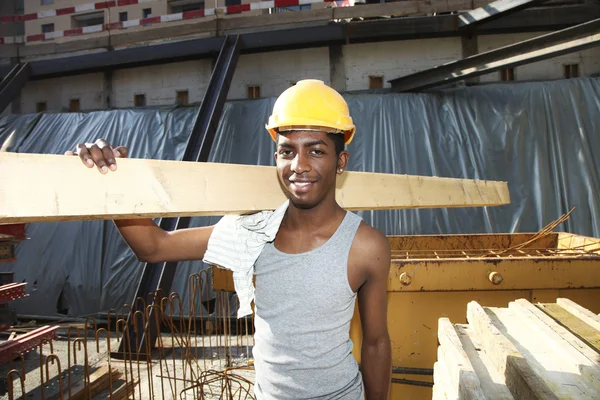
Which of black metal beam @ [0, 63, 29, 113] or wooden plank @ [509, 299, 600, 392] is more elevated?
black metal beam @ [0, 63, 29, 113]

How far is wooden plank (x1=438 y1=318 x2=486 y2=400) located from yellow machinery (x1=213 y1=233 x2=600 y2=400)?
51cm

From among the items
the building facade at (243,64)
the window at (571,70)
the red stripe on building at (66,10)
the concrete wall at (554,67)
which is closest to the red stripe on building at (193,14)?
the building facade at (243,64)

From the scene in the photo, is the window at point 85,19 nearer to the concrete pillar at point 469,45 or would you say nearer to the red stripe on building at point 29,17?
the red stripe on building at point 29,17

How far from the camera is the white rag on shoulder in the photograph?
154cm

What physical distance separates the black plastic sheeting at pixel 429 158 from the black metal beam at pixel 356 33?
168cm

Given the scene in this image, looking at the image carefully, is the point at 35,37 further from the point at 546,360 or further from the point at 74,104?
the point at 546,360

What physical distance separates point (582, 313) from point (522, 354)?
805mm

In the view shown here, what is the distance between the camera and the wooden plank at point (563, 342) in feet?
6.09

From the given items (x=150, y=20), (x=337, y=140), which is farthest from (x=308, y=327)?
(x=150, y=20)

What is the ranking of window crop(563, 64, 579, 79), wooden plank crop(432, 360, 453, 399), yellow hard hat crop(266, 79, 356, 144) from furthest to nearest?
window crop(563, 64, 579, 79) → wooden plank crop(432, 360, 453, 399) → yellow hard hat crop(266, 79, 356, 144)

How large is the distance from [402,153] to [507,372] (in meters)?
6.10

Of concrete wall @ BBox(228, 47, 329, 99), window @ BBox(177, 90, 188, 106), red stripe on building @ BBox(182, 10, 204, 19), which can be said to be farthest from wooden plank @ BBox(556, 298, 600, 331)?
red stripe on building @ BBox(182, 10, 204, 19)

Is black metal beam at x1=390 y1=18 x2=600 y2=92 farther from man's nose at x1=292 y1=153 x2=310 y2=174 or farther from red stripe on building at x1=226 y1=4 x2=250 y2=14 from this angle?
man's nose at x1=292 y1=153 x2=310 y2=174

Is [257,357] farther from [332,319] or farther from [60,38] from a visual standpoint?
[60,38]
